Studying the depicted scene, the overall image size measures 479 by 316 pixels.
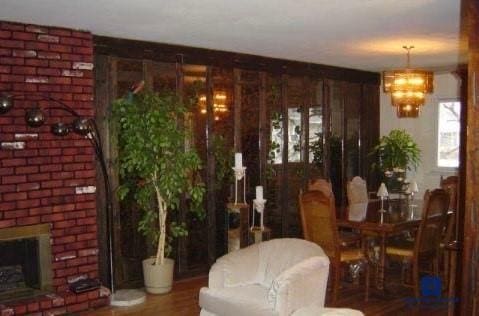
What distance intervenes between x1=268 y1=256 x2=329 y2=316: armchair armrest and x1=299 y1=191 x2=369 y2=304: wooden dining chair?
954mm

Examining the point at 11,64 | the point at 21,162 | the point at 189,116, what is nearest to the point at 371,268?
the point at 189,116

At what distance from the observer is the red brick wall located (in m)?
4.25

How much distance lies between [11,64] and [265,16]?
2.08m

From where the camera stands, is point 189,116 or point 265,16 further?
point 189,116

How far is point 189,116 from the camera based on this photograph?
221 inches

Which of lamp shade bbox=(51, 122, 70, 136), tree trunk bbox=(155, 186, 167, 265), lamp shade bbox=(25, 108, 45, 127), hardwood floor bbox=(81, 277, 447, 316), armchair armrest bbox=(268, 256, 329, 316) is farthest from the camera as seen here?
tree trunk bbox=(155, 186, 167, 265)

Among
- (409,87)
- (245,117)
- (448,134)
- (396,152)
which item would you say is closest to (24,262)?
(245,117)

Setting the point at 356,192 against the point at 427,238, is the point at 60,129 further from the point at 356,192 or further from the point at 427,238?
the point at 356,192

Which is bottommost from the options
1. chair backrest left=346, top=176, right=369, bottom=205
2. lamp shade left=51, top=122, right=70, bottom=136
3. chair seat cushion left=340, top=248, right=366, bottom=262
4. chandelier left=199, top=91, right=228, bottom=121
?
chair seat cushion left=340, top=248, right=366, bottom=262

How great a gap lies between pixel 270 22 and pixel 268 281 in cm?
209

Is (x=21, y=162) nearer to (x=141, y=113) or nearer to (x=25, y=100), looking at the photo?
(x=25, y=100)

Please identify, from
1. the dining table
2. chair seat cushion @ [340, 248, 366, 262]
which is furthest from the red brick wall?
the dining table

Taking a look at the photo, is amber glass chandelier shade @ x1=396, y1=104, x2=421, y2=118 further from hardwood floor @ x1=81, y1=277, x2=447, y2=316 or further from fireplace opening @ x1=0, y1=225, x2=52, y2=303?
fireplace opening @ x1=0, y1=225, x2=52, y2=303

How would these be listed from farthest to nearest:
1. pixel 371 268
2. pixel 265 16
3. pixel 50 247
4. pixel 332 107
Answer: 1. pixel 332 107
2. pixel 371 268
3. pixel 50 247
4. pixel 265 16
